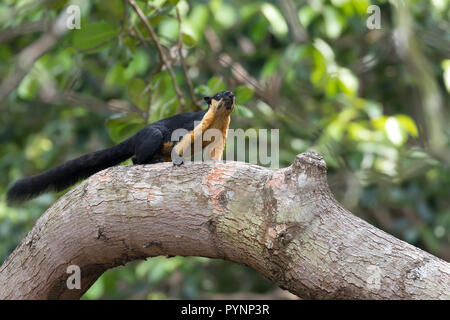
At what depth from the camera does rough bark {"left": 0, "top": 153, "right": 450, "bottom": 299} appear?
73.3 inches

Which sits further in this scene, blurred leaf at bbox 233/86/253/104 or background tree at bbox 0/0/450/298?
background tree at bbox 0/0/450/298

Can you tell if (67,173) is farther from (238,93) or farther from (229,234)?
(229,234)

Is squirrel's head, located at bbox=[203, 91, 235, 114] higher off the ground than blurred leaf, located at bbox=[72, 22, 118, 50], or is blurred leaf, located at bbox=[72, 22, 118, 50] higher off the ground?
blurred leaf, located at bbox=[72, 22, 118, 50]

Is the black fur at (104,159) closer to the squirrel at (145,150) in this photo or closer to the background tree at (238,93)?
the squirrel at (145,150)

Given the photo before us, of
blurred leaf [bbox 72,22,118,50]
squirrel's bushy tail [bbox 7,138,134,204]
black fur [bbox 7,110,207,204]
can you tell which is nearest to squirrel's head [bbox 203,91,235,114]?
black fur [bbox 7,110,207,204]

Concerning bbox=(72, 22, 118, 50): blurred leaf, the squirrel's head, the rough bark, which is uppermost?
bbox=(72, 22, 118, 50): blurred leaf

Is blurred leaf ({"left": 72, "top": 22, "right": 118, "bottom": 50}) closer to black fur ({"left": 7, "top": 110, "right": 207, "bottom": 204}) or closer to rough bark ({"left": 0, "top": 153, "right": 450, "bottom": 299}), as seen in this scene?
black fur ({"left": 7, "top": 110, "right": 207, "bottom": 204})

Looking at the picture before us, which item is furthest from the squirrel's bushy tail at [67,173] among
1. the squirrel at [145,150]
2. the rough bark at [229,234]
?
the rough bark at [229,234]

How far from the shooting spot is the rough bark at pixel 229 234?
73.3 inches

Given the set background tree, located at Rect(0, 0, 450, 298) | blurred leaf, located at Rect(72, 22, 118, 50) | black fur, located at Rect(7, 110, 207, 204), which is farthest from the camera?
background tree, located at Rect(0, 0, 450, 298)

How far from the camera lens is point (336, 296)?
1.88 metres

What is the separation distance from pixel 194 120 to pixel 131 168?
66cm

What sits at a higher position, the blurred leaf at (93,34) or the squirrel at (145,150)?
the blurred leaf at (93,34)

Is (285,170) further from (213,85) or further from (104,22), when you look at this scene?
(104,22)
